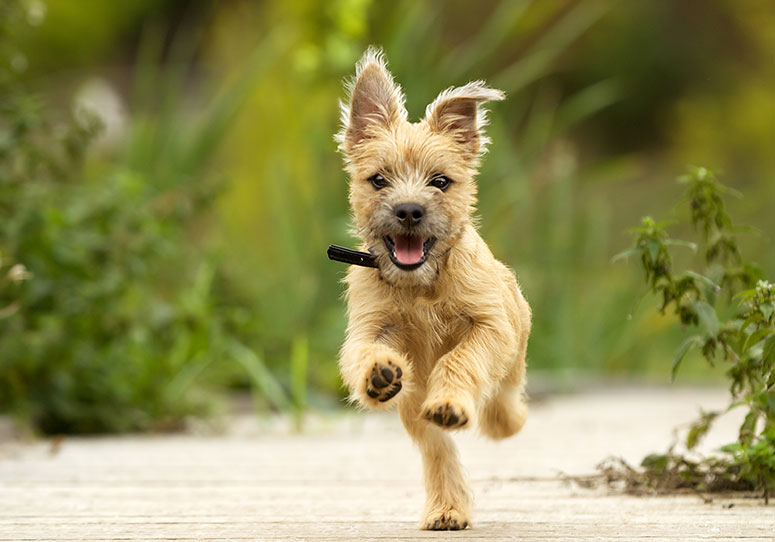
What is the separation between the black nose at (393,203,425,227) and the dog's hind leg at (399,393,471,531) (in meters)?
0.63

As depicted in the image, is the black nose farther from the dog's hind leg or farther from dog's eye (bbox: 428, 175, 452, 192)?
the dog's hind leg

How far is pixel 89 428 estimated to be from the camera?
706 centimetres

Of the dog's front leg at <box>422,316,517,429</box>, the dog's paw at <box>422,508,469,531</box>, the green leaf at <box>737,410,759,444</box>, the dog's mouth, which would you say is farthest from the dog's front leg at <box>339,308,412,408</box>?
the green leaf at <box>737,410,759,444</box>

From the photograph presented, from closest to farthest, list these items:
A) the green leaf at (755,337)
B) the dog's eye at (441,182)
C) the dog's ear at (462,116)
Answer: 1. the dog's eye at (441,182)
2. the dog's ear at (462,116)
3. the green leaf at (755,337)

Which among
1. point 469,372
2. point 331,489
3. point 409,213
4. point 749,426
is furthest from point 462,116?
point 331,489

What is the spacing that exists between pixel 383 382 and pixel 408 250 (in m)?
0.40

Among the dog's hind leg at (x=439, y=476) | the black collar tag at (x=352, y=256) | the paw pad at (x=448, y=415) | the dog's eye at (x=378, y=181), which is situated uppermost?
the dog's eye at (x=378, y=181)

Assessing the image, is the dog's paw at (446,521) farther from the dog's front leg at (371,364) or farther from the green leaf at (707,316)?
the green leaf at (707,316)

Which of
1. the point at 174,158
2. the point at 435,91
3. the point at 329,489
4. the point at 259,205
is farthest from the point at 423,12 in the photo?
the point at 329,489

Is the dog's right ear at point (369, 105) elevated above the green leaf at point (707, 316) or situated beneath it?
elevated above

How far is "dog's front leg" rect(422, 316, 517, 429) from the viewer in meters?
3.12

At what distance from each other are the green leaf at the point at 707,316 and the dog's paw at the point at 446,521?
105cm

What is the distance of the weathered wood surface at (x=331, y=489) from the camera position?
3.47 m

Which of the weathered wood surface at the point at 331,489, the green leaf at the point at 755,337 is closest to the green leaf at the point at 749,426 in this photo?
the weathered wood surface at the point at 331,489
